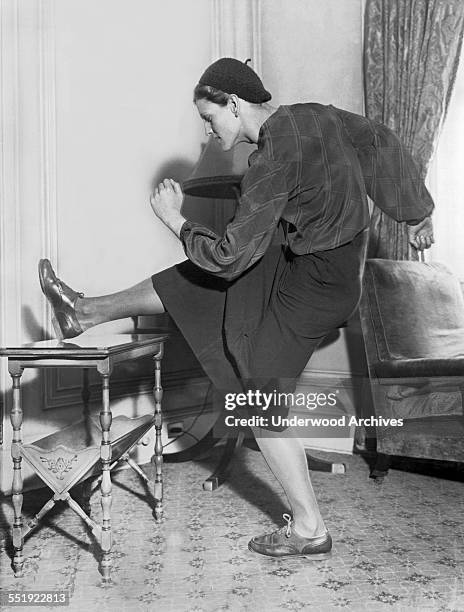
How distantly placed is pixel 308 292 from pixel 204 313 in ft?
0.86

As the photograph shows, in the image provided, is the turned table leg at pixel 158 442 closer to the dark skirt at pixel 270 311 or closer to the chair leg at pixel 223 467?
the dark skirt at pixel 270 311

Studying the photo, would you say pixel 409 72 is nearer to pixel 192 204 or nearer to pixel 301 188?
pixel 192 204

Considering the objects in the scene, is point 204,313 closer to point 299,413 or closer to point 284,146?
point 284,146

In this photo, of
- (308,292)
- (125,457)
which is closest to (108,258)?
(125,457)

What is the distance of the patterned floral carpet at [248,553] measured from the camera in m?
1.29

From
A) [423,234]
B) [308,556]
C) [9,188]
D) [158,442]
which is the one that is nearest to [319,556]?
[308,556]

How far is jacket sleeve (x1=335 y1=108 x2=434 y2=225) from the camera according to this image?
1.71 metres

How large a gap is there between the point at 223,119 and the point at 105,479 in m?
0.87

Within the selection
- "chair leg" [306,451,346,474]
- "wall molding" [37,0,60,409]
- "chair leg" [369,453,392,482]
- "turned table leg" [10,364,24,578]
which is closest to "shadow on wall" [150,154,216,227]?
"wall molding" [37,0,60,409]

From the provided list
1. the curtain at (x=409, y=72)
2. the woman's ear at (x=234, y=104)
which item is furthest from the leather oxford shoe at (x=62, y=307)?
the curtain at (x=409, y=72)

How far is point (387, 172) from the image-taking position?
1.77m

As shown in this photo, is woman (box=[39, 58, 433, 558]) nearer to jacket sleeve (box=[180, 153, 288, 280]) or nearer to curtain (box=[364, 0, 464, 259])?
jacket sleeve (box=[180, 153, 288, 280])

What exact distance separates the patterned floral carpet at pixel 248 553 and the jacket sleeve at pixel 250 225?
0.65 m

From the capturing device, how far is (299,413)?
266 cm
